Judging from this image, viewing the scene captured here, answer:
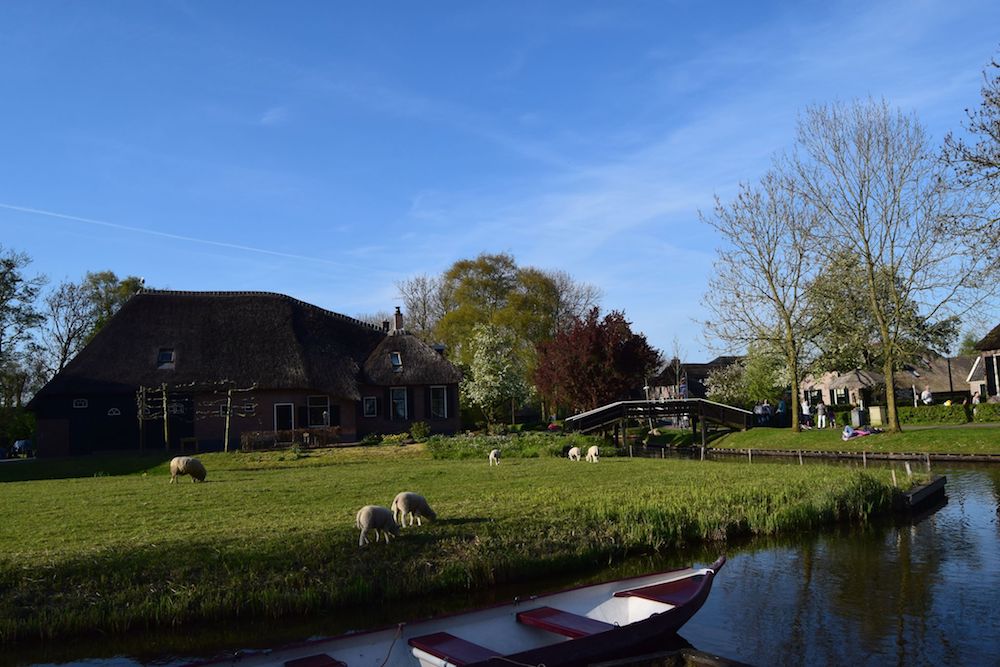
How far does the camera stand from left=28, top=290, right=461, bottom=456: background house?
37625 mm

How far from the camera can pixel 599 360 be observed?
4456 centimetres

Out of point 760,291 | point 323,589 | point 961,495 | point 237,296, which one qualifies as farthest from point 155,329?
point 961,495

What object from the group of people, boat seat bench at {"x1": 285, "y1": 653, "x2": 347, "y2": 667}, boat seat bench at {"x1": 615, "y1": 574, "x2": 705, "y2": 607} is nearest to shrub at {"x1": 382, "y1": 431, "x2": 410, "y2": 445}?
the group of people

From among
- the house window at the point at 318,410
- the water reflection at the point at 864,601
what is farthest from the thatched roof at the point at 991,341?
the house window at the point at 318,410

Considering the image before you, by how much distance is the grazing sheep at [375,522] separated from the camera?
41.1 ft

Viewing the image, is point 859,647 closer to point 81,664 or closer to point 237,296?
point 81,664

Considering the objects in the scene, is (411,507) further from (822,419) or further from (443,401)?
(822,419)

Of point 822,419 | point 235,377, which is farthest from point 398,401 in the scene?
point 822,419

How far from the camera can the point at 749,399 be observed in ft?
173

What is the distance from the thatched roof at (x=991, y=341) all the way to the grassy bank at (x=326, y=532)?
2450 cm

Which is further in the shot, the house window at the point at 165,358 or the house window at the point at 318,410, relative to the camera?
the house window at the point at 318,410

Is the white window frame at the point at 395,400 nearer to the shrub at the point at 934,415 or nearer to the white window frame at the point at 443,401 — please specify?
the white window frame at the point at 443,401

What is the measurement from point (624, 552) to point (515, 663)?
288 inches

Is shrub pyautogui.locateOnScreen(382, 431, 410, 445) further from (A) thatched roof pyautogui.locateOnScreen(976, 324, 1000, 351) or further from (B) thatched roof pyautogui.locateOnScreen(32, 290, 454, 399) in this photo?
(A) thatched roof pyautogui.locateOnScreen(976, 324, 1000, 351)
